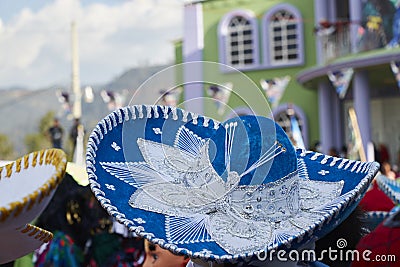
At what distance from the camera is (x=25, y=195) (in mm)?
1766

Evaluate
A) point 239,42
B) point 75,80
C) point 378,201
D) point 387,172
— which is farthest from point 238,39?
point 378,201

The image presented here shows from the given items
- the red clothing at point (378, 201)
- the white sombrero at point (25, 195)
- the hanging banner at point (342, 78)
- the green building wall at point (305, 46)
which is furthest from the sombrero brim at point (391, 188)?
the green building wall at point (305, 46)

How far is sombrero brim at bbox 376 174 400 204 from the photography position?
3050 mm

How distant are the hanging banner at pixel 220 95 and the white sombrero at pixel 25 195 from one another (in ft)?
1.60

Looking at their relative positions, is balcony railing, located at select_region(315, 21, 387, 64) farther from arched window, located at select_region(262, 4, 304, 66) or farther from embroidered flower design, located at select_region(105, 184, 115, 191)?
embroidered flower design, located at select_region(105, 184, 115, 191)

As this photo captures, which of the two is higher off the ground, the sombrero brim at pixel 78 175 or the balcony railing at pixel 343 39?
the sombrero brim at pixel 78 175

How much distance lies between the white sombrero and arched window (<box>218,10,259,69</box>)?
18.3m

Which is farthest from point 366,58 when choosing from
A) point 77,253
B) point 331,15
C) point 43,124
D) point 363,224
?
point 43,124

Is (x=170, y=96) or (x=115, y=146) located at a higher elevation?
(x=170, y=96)

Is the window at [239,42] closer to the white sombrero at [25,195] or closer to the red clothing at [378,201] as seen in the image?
the red clothing at [378,201]

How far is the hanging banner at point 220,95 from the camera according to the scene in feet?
7.13

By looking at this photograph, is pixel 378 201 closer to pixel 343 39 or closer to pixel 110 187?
pixel 110 187

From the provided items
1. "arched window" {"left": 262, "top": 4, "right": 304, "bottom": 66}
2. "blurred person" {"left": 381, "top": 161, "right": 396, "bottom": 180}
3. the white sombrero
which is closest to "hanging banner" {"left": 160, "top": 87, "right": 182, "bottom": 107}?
the white sombrero

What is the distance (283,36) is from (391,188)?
55.7ft
